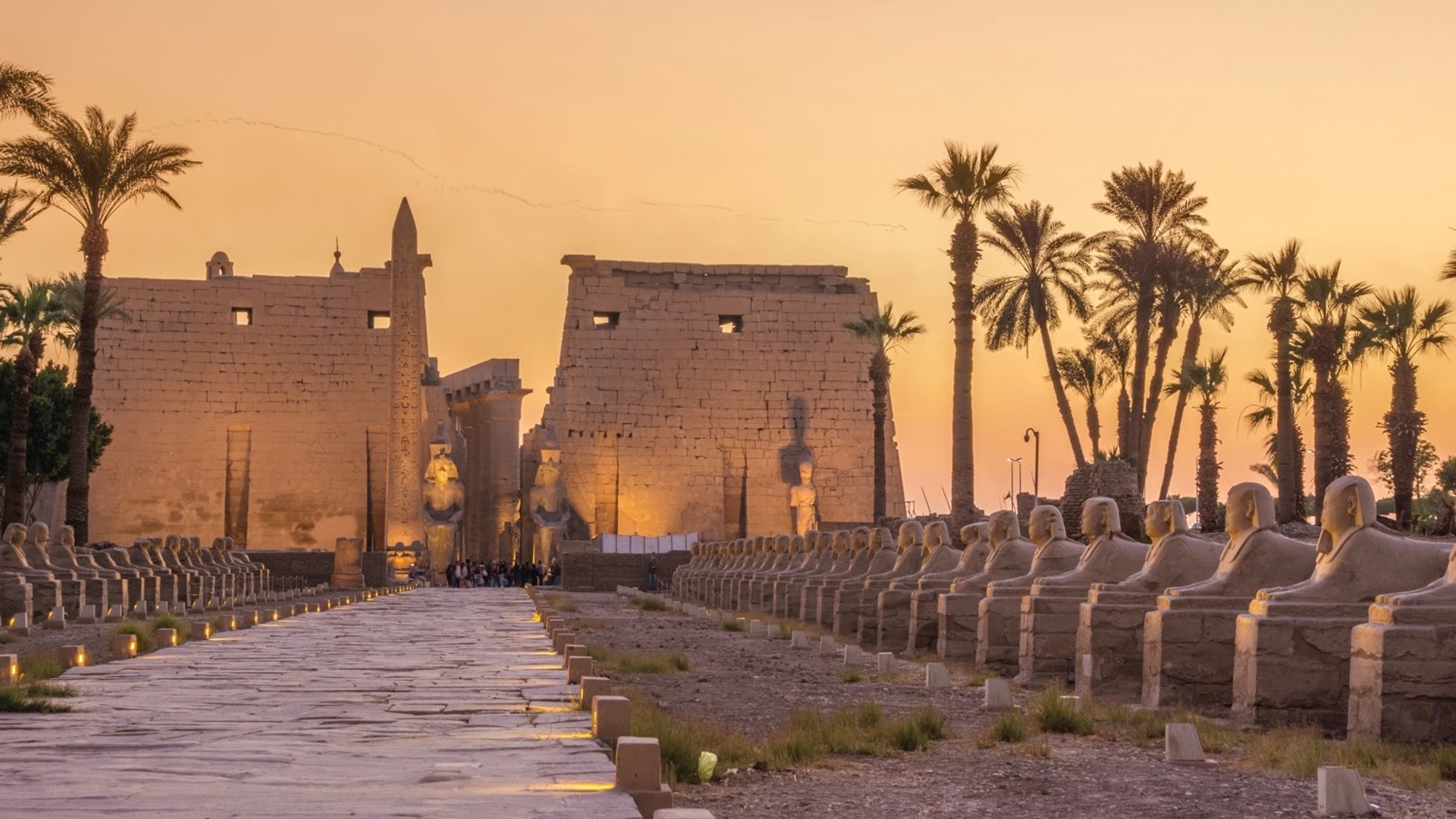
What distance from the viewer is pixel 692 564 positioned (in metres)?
41.1

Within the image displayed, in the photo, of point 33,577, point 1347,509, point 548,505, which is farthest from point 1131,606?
point 548,505

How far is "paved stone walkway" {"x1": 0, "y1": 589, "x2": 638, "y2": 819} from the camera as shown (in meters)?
5.77

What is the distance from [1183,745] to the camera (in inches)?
311

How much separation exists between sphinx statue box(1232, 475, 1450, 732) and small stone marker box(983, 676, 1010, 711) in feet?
5.00

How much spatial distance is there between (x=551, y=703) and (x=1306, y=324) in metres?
25.6

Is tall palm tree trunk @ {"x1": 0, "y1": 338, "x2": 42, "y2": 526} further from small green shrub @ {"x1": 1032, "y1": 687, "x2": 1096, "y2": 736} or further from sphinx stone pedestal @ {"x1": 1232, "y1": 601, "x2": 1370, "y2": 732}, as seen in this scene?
sphinx stone pedestal @ {"x1": 1232, "y1": 601, "x2": 1370, "y2": 732}

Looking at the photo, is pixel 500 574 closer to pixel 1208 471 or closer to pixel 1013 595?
pixel 1208 471

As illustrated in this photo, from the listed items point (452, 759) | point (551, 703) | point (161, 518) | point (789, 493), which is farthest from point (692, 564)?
point (452, 759)

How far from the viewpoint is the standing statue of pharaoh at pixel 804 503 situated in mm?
47719

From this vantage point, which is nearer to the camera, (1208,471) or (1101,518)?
(1101,518)

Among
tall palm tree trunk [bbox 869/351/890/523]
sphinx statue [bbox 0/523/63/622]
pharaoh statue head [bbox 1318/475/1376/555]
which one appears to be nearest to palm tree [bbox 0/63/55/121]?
sphinx statue [bbox 0/523/63/622]

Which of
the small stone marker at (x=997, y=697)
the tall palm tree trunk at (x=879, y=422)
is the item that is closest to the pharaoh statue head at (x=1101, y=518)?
the small stone marker at (x=997, y=697)

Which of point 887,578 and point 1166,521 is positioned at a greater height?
point 1166,521

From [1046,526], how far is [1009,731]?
555 cm
